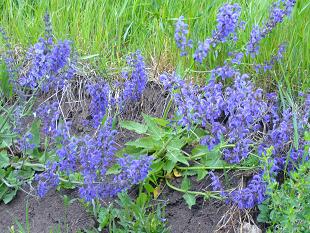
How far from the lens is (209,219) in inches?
128

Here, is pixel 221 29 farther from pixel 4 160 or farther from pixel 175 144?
pixel 4 160

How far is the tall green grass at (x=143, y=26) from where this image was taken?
3.74 meters

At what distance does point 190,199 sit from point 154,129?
381mm

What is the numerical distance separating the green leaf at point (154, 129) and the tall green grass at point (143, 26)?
1.98 ft

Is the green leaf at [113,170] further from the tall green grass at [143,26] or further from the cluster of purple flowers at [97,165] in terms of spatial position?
the tall green grass at [143,26]

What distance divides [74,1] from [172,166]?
1605 mm

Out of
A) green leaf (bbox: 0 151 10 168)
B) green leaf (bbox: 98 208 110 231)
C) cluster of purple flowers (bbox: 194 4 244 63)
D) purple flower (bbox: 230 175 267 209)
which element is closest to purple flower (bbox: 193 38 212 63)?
cluster of purple flowers (bbox: 194 4 244 63)

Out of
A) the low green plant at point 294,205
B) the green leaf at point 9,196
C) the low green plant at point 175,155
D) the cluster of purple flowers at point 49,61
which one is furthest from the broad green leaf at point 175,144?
the green leaf at point 9,196

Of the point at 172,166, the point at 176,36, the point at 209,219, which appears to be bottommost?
the point at 209,219

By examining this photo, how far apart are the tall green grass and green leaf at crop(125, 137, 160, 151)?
0.66 m

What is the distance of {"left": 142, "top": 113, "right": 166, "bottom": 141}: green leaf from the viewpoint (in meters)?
3.26

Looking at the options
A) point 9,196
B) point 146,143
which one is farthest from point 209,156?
point 9,196

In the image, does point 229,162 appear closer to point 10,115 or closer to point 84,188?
point 84,188

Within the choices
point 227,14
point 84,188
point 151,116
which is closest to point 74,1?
point 151,116
